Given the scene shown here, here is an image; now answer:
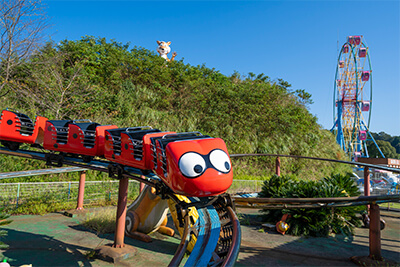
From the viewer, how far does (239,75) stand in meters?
25.1

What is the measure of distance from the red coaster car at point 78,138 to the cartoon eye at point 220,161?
334cm

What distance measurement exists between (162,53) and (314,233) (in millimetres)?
19818

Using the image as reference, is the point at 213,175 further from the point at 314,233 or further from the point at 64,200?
the point at 64,200

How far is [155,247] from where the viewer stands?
657cm

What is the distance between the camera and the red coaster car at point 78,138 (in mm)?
6125

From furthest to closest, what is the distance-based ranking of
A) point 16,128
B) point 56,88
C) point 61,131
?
point 56,88 → point 16,128 → point 61,131

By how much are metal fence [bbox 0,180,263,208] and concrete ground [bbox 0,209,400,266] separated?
4.80 feet

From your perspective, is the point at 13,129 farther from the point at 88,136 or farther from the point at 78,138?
the point at 88,136

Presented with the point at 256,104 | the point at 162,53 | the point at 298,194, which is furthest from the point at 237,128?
the point at 298,194

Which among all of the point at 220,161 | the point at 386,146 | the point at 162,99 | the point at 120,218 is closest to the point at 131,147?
the point at 120,218

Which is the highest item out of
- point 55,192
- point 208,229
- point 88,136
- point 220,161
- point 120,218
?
point 88,136

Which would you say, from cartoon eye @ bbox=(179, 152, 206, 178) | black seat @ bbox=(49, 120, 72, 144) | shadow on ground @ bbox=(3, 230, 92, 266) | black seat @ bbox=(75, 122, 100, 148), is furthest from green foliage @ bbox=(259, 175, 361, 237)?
black seat @ bbox=(49, 120, 72, 144)

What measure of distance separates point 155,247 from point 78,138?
3.24 meters

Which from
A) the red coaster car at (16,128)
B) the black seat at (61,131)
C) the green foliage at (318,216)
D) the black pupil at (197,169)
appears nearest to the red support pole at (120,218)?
the black seat at (61,131)
